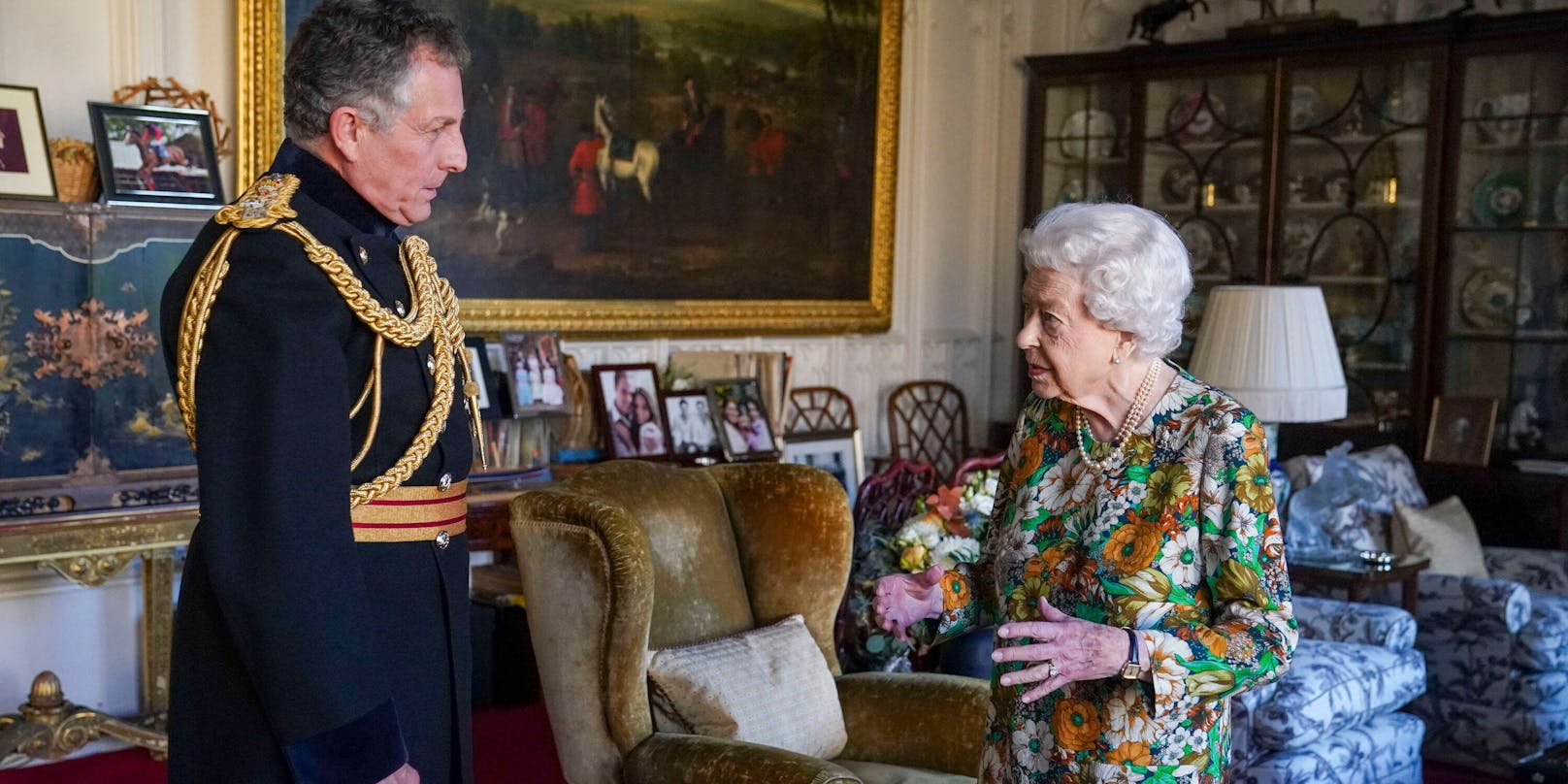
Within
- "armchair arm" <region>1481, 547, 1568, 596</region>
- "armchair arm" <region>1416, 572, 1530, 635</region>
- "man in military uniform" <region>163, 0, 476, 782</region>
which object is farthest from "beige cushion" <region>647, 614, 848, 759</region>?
"armchair arm" <region>1481, 547, 1568, 596</region>

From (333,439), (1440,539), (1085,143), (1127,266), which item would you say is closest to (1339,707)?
(1440,539)

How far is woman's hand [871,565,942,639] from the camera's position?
201cm

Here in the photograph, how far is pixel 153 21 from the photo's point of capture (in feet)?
13.9

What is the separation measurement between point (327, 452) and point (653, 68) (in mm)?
4345

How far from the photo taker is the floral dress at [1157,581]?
5.75 ft

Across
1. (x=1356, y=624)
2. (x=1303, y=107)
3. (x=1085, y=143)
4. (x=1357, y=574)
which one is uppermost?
(x=1303, y=107)

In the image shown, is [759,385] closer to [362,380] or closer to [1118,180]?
[1118,180]

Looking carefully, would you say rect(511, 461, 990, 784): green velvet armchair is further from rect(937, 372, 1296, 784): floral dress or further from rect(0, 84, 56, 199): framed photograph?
rect(0, 84, 56, 199): framed photograph

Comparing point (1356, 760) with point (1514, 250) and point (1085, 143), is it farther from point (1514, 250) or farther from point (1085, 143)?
point (1085, 143)

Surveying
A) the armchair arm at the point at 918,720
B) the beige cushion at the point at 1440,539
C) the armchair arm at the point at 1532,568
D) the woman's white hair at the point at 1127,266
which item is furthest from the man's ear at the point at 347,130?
the armchair arm at the point at 1532,568

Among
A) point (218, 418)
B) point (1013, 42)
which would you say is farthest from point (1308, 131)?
point (218, 418)

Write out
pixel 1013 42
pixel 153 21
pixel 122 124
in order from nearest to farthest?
pixel 122 124
pixel 153 21
pixel 1013 42

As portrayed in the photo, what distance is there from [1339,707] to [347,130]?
3169 mm

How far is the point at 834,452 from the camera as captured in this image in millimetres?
6379
